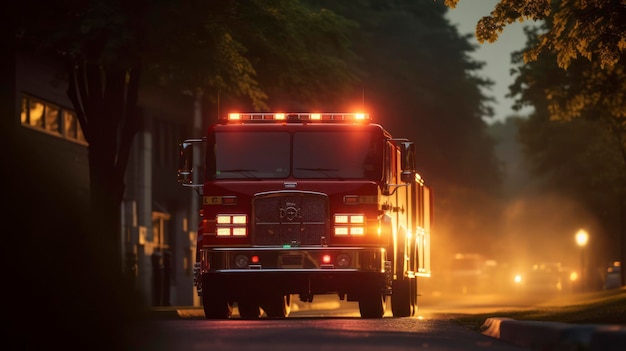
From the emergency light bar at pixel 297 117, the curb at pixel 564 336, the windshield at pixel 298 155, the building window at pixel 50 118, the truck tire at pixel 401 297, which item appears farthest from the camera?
the building window at pixel 50 118

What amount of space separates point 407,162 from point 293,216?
1.99m

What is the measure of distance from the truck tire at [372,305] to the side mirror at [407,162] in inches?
71.9

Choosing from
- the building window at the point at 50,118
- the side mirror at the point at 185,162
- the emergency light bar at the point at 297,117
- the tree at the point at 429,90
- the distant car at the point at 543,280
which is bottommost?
the distant car at the point at 543,280

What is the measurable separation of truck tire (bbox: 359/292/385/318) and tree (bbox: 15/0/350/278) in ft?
16.1

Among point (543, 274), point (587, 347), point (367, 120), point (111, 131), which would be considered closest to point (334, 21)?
point (111, 131)

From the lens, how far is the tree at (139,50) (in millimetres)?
28875

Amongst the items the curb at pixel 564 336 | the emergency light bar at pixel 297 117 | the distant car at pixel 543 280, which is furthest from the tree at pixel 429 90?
the curb at pixel 564 336

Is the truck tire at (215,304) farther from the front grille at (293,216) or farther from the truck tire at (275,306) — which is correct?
the truck tire at (275,306)

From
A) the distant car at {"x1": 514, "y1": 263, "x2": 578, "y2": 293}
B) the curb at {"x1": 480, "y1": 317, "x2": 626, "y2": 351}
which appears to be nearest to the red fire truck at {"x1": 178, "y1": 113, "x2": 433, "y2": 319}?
the curb at {"x1": 480, "y1": 317, "x2": 626, "y2": 351}

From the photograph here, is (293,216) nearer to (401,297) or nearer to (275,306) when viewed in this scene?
(401,297)

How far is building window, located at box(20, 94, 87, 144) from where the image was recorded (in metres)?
38.7

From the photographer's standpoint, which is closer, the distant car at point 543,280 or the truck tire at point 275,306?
the truck tire at point 275,306

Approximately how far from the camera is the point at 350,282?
2325 cm

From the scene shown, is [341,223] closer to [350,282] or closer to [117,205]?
[350,282]
